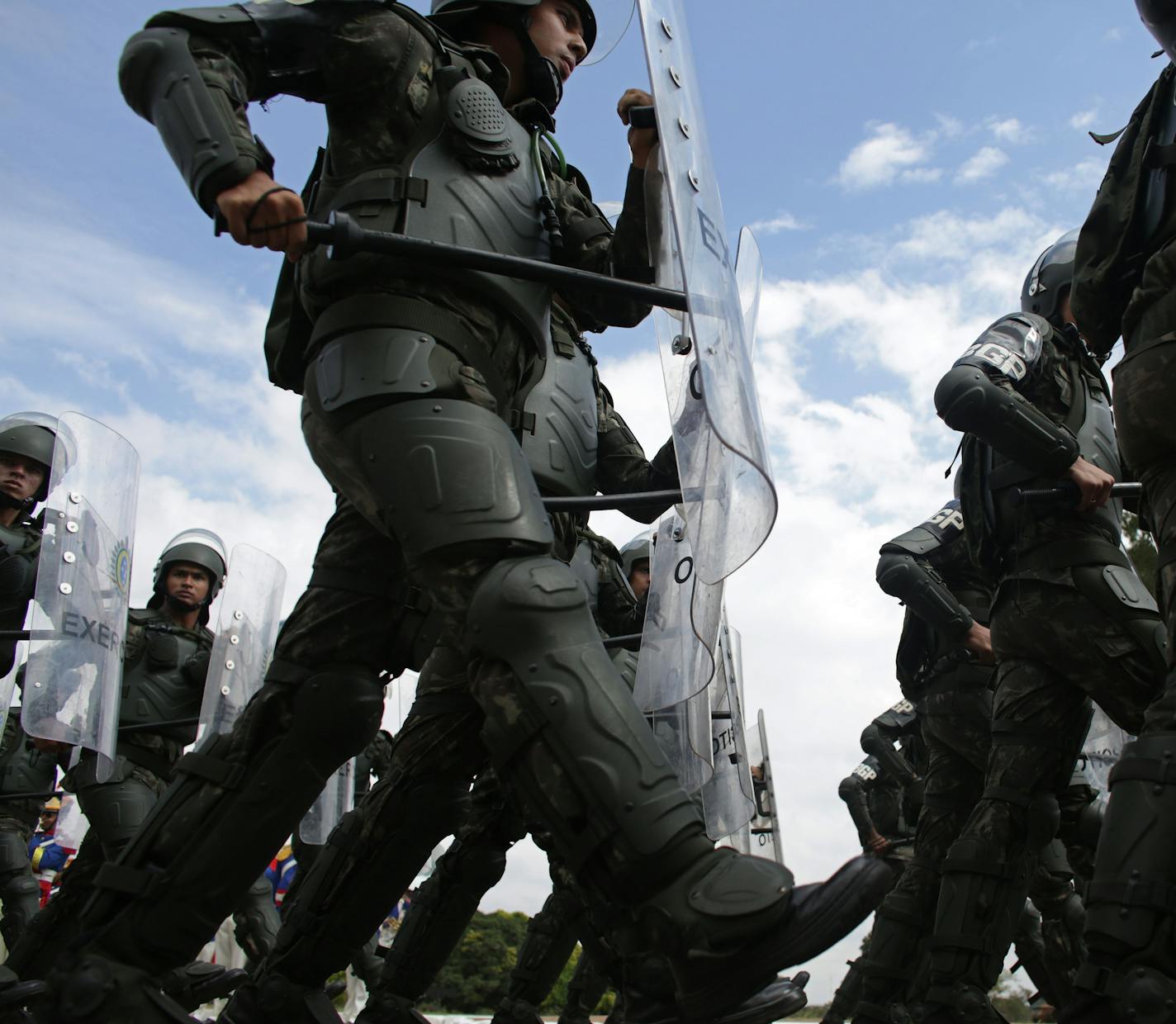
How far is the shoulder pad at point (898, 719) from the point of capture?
9.76 metres

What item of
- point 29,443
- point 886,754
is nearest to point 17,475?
point 29,443

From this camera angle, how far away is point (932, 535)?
219 inches

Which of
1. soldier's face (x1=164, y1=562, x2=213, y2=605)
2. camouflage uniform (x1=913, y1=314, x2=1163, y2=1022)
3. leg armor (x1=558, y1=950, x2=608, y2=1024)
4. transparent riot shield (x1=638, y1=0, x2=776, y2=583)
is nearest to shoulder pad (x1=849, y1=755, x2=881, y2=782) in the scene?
leg armor (x1=558, y1=950, x2=608, y2=1024)

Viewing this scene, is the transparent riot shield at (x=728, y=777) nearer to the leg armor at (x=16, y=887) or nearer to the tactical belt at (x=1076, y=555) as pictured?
the tactical belt at (x=1076, y=555)

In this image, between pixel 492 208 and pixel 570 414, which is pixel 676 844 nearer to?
pixel 492 208

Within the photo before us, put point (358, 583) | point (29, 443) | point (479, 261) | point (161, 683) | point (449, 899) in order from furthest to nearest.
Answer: point (161, 683) → point (29, 443) → point (449, 899) → point (358, 583) → point (479, 261)

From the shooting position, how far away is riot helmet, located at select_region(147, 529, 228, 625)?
22.7 feet

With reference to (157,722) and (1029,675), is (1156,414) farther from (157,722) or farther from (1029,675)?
(157,722)

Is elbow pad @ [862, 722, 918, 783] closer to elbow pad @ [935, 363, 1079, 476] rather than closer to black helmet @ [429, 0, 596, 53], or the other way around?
elbow pad @ [935, 363, 1079, 476]

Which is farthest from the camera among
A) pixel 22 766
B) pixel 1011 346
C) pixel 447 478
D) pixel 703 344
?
pixel 22 766

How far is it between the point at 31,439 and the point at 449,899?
3769 mm

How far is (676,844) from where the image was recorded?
66.8 inches

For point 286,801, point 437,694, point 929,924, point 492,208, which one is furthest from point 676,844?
point 929,924

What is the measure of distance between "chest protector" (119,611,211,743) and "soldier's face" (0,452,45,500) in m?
0.92
